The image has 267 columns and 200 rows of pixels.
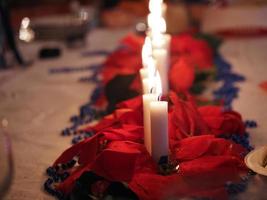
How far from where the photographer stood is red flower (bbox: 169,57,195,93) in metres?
1.16

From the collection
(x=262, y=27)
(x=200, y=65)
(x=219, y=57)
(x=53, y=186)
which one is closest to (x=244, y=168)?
(x=53, y=186)

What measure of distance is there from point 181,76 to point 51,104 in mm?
391

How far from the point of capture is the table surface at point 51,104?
84cm

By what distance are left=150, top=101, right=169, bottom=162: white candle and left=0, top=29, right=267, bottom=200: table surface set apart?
145 mm

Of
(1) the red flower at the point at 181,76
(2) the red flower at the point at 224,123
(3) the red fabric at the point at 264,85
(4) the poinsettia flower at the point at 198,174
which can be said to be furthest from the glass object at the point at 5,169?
(3) the red fabric at the point at 264,85

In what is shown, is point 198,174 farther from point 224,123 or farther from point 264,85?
point 264,85

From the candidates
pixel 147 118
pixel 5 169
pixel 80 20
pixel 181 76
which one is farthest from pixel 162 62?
pixel 80 20

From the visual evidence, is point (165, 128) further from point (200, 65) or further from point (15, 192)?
point (200, 65)

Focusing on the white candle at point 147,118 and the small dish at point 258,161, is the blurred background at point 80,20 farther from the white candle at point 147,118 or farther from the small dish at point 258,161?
the small dish at point 258,161

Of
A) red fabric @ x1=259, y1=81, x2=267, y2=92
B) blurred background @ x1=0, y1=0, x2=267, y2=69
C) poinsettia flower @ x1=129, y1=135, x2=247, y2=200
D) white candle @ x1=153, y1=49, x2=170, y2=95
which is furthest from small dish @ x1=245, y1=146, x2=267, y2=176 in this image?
blurred background @ x1=0, y1=0, x2=267, y2=69

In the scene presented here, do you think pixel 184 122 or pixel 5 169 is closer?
pixel 5 169

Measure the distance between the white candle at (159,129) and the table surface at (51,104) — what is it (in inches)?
5.7

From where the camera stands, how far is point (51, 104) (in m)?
1.31

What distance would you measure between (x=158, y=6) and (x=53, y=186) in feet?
2.08
